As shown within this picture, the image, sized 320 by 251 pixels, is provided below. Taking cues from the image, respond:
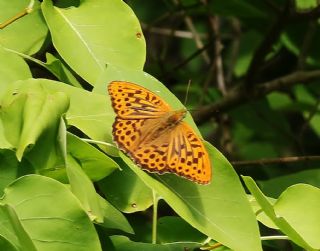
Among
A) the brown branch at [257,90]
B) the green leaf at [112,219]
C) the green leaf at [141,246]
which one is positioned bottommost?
the brown branch at [257,90]

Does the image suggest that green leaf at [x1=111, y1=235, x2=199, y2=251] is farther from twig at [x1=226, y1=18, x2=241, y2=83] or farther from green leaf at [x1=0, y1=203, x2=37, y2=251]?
twig at [x1=226, y1=18, x2=241, y2=83]

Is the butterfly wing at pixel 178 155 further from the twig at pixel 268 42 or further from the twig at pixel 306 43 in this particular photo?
the twig at pixel 306 43

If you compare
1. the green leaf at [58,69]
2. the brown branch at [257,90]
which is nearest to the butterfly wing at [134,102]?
the green leaf at [58,69]

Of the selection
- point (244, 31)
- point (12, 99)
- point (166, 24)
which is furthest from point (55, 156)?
point (166, 24)

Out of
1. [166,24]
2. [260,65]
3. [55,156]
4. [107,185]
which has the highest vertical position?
[55,156]

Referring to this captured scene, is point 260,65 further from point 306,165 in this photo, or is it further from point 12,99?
point 12,99

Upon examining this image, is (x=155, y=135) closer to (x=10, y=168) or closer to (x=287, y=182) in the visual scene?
(x=10, y=168)

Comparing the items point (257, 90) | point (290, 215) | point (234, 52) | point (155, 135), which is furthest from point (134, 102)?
point (234, 52)
